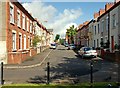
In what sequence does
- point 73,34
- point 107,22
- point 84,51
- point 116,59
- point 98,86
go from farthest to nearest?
point 73,34 < point 107,22 < point 84,51 < point 116,59 < point 98,86

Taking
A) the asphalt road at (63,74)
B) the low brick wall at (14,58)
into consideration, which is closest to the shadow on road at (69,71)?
the asphalt road at (63,74)

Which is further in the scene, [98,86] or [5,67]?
[5,67]

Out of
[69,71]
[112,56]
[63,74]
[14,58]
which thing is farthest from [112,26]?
[63,74]

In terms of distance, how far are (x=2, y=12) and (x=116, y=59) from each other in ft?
37.4

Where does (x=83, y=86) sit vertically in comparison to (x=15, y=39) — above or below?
below

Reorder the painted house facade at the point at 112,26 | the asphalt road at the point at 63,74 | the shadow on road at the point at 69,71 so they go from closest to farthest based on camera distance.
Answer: the asphalt road at the point at 63,74
the shadow on road at the point at 69,71
the painted house facade at the point at 112,26

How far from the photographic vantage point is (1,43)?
1994 centimetres

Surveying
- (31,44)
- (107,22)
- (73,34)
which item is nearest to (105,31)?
(107,22)

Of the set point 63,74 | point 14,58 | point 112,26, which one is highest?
point 112,26

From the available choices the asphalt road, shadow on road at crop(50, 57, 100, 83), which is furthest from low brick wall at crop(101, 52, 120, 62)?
shadow on road at crop(50, 57, 100, 83)

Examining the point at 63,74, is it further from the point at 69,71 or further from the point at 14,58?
the point at 14,58

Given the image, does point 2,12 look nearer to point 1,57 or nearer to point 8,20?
point 8,20

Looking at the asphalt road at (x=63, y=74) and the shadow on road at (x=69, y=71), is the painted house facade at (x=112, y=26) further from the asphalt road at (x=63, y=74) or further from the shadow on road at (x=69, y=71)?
the shadow on road at (x=69, y=71)

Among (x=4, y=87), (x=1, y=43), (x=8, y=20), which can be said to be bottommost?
(x=4, y=87)
